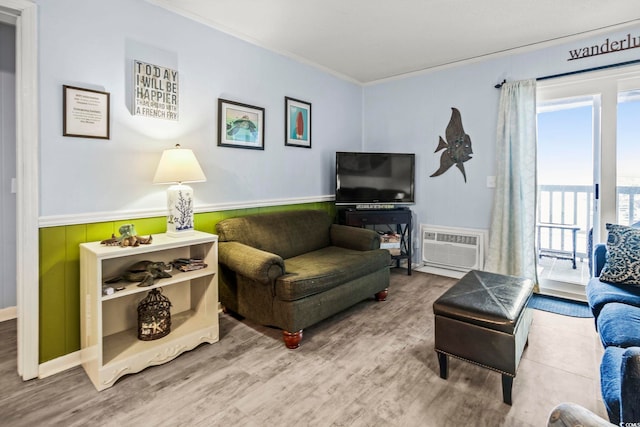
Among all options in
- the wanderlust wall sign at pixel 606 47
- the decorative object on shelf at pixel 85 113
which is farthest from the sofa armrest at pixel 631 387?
the wanderlust wall sign at pixel 606 47

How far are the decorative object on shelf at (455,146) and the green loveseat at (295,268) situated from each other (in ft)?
4.89

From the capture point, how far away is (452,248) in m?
4.07

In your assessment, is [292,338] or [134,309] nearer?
[292,338]

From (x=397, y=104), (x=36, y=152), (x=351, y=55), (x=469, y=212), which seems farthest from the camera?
(x=397, y=104)

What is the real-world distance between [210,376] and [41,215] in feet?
4.62

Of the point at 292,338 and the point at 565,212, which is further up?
the point at 565,212

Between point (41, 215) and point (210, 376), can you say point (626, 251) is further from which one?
point (41, 215)

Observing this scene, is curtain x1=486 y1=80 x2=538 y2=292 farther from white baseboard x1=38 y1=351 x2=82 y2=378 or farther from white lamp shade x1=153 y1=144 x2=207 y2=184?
white baseboard x1=38 y1=351 x2=82 y2=378

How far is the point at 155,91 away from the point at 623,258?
3.45m

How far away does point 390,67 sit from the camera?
13.3 ft

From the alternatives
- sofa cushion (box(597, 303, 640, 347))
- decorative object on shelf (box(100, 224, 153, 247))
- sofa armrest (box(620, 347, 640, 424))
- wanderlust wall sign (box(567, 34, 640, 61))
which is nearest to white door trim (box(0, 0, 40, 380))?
decorative object on shelf (box(100, 224, 153, 247))

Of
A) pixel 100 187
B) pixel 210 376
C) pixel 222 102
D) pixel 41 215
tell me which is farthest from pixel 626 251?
pixel 41 215

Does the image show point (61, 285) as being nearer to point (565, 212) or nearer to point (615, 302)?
point (615, 302)

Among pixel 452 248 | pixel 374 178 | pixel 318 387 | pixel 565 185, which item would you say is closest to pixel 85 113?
pixel 318 387
